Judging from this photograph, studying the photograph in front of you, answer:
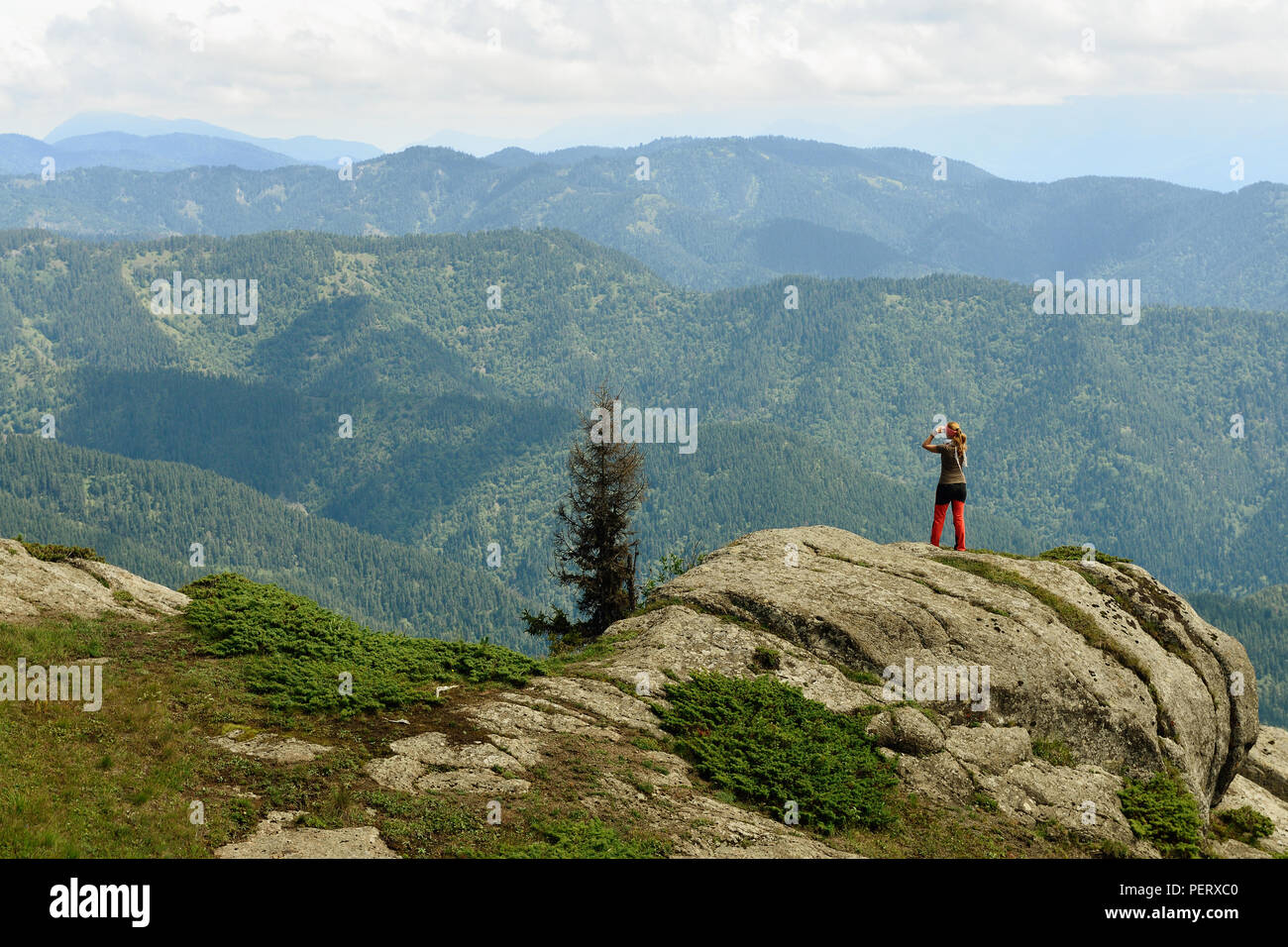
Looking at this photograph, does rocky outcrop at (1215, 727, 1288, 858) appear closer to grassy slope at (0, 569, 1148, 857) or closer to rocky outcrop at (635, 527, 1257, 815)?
rocky outcrop at (635, 527, 1257, 815)

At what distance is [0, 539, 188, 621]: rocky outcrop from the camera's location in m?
23.0

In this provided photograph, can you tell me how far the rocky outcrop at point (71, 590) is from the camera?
23.0 metres

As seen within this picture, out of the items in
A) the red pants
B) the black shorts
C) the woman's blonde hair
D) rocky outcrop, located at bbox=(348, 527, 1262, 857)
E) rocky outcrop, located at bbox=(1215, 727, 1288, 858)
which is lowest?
rocky outcrop, located at bbox=(1215, 727, 1288, 858)

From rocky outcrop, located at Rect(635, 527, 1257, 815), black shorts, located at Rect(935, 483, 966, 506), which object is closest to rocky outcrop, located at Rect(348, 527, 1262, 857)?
rocky outcrop, located at Rect(635, 527, 1257, 815)

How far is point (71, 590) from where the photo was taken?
80.5 ft

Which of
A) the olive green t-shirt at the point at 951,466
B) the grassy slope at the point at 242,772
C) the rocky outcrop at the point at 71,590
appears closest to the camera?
the grassy slope at the point at 242,772

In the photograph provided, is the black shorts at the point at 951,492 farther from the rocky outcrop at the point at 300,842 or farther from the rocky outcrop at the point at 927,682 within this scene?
the rocky outcrop at the point at 300,842

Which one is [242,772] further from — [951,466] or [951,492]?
[951,466]

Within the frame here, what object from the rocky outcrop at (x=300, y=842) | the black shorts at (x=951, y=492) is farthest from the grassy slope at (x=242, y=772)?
the black shorts at (x=951, y=492)

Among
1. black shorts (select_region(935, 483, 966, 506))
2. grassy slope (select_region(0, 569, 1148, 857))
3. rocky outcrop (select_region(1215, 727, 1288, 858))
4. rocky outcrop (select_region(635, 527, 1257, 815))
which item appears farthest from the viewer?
black shorts (select_region(935, 483, 966, 506))

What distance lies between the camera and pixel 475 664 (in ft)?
78.6
